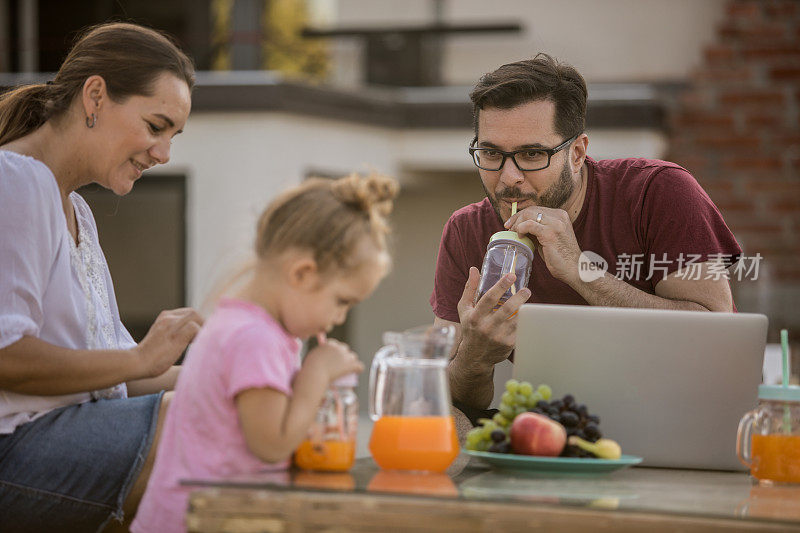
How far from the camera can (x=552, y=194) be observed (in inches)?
100.0

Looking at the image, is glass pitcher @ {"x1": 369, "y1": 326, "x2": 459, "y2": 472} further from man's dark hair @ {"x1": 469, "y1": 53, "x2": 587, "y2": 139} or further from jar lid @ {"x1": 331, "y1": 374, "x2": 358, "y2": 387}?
man's dark hair @ {"x1": 469, "y1": 53, "x2": 587, "y2": 139}

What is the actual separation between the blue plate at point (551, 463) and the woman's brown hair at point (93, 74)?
96 centimetres

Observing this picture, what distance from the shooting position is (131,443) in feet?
5.96

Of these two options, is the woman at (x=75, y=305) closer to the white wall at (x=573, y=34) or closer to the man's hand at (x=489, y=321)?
the man's hand at (x=489, y=321)

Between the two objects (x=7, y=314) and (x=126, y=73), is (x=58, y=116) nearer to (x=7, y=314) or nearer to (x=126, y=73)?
(x=126, y=73)

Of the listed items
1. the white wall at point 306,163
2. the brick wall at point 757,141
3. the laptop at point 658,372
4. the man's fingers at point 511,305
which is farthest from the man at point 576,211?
the brick wall at point 757,141

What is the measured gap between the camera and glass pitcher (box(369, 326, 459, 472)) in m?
1.50

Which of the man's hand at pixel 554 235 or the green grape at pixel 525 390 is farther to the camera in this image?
the man's hand at pixel 554 235

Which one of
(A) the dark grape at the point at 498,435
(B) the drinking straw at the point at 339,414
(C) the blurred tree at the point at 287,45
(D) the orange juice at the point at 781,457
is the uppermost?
(C) the blurred tree at the point at 287,45

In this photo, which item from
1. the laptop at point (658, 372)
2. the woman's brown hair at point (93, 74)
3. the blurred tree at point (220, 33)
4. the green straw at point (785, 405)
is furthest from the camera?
the blurred tree at point (220, 33)

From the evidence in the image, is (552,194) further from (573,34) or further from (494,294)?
(573,34)

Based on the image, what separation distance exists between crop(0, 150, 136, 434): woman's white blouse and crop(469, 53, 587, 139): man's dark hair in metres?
1.06

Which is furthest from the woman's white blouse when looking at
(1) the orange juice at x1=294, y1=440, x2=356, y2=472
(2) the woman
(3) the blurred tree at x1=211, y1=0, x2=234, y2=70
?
(3) the blurred tree at x1=211, y1=0, x2=234, y2=70

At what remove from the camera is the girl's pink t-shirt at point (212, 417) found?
139 cm
